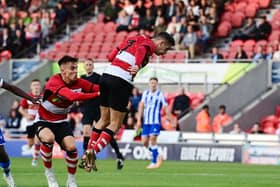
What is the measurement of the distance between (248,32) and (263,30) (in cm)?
68

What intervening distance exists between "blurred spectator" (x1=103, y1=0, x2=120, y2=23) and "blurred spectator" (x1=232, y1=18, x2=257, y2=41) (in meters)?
5.90

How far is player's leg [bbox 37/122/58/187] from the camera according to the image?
14.8m

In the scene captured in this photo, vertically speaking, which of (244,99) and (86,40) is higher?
(86,40)

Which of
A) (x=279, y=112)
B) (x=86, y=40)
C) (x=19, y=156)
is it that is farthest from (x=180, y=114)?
(x=86, y=40)

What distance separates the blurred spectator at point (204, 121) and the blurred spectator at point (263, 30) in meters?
4.15

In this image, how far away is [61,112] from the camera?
14969 mm

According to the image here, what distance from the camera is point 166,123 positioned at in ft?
101

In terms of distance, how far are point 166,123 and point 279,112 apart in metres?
3.62

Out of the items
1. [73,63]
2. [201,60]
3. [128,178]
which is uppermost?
[201,60]

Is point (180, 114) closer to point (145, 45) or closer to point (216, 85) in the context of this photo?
point (216, 85)

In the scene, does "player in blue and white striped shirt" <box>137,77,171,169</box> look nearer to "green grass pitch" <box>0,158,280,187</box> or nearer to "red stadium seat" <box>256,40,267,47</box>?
"green grass pitch" <box>0,158,280,187</box>

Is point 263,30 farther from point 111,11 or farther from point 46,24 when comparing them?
point 46,24

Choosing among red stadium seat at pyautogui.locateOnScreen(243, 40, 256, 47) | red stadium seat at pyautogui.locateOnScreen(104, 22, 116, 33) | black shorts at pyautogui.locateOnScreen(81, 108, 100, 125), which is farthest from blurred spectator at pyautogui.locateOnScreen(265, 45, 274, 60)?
black shorts at pyautogui.locateOnScreen(81, 108, 100, 125)

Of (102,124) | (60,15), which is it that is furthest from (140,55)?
(60,15)
